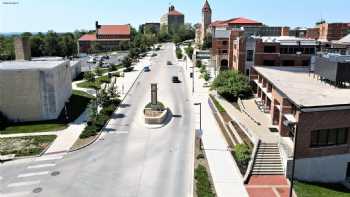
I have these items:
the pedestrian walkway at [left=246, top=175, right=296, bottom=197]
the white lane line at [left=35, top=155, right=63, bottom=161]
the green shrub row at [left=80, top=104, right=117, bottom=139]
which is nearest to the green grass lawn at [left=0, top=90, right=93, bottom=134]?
the green shrub row at [left=80, top=104, right=117, bottom=139]

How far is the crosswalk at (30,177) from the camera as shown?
2809cm

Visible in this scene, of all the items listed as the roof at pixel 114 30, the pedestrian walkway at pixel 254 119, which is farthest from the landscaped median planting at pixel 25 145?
the roof at pixel 114 30

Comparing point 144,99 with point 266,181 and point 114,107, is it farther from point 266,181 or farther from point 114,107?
point 266,181

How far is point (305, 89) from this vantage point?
3734 cm

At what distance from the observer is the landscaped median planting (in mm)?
35963

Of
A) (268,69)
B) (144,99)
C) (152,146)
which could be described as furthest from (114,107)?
(268,69)

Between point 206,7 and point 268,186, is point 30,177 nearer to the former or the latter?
point 268,186

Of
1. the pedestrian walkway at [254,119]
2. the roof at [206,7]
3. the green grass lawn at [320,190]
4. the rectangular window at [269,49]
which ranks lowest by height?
the green grass lawn at [320,190]

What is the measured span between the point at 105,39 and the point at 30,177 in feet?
462

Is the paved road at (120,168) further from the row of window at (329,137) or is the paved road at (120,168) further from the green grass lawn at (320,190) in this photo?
Result: the row of window at (329,137)

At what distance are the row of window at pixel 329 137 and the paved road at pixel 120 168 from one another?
12.6 meters

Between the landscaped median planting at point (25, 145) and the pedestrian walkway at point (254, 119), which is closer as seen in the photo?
the landscaped median planting at point (25, 145)

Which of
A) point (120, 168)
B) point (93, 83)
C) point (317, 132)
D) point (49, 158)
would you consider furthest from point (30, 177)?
point (93, 83)

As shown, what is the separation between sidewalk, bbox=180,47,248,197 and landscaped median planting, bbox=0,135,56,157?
19.1 meters
